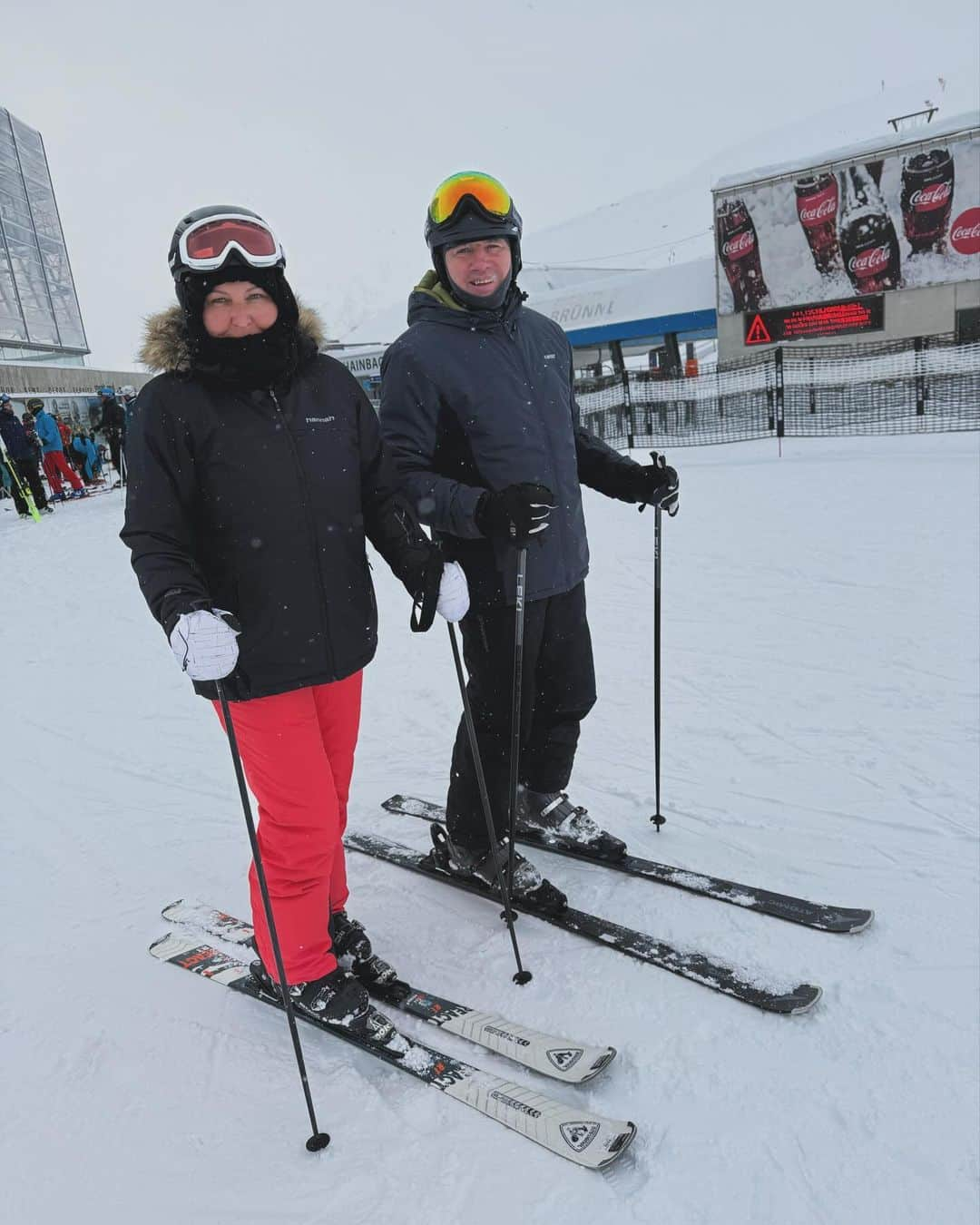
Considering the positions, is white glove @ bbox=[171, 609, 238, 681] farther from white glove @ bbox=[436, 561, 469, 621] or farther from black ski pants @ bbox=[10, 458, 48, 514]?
black ski pants @ bbox=[10, 458, 48, 514]

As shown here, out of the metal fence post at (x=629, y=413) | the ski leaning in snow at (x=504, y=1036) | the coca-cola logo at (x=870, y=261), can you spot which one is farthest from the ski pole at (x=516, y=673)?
the coca-cola logo at (x=870, y=261)

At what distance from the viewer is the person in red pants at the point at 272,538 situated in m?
1.65

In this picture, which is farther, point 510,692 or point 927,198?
point 927,198

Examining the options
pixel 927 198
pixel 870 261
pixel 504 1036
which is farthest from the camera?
pixel 870 261

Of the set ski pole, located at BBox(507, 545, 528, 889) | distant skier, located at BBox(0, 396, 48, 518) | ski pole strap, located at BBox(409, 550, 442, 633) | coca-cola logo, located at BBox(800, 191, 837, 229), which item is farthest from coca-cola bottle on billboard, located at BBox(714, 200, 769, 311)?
ski pole strap, located at BBox(409, 550, 442, 633)

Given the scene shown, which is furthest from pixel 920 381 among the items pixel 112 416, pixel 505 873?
pixel 112 416

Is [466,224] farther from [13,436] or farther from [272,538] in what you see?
[13,436]

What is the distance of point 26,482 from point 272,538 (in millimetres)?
12558

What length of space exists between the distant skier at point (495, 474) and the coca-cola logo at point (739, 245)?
21.1 metres

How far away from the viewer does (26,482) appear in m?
12.1

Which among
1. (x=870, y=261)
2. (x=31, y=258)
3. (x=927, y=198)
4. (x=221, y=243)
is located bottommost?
(x=221, y=243)

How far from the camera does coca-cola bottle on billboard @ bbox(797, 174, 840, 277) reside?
19.1 meters

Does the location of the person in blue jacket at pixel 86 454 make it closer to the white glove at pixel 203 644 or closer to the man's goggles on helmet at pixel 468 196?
the man's goggles on helmet at pixel 468 196

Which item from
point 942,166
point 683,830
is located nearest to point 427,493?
point 683,830
